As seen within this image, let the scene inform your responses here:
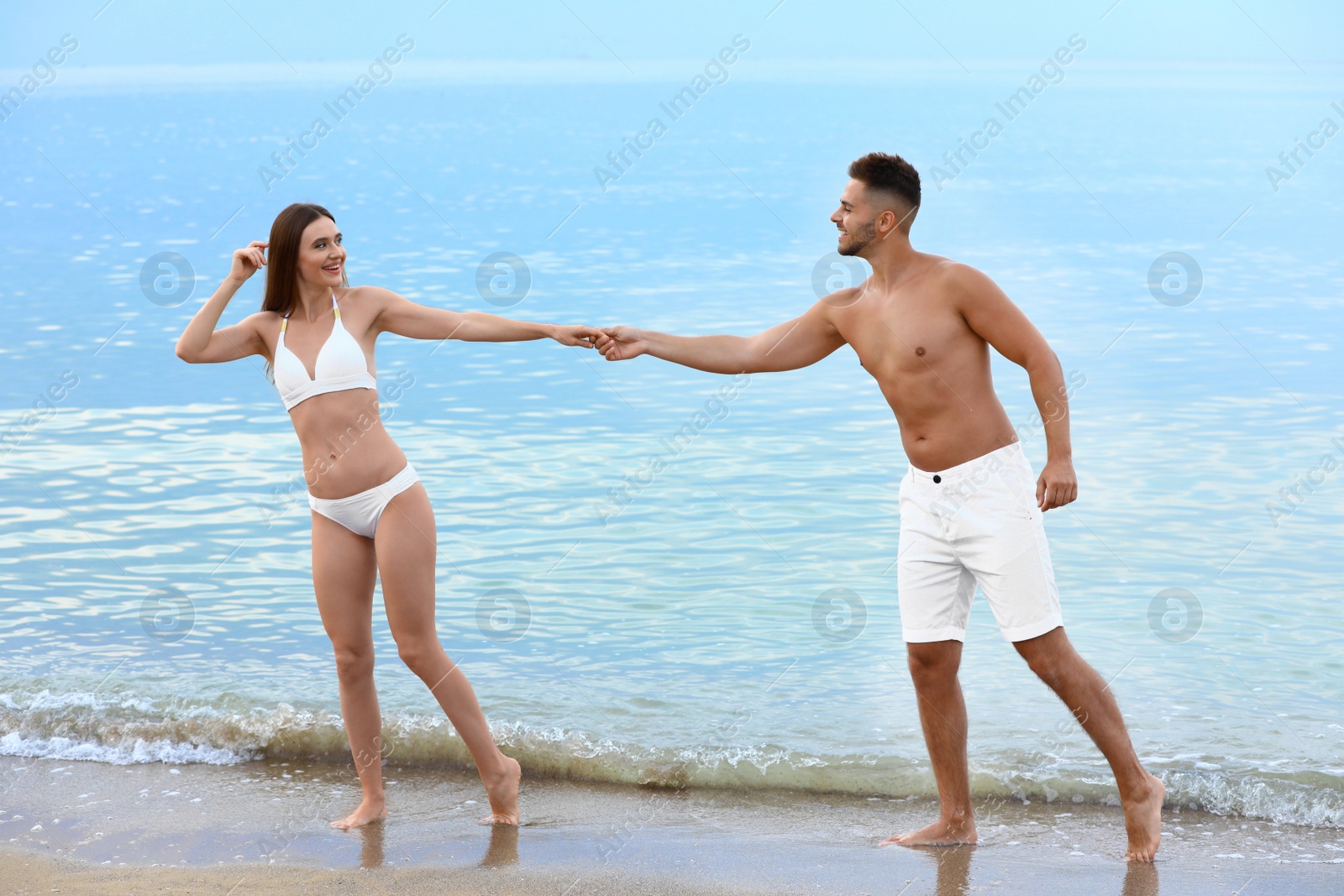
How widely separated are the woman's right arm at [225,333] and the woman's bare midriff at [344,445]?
34 centimetres

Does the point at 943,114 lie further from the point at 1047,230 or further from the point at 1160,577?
the point at 1160,577

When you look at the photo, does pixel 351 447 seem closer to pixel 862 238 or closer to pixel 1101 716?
pixel 862 238

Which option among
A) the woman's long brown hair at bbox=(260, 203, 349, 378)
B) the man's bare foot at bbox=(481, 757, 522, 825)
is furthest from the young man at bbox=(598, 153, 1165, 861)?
the woman's long brown hair at bbox=(260, 203, 349, 378)

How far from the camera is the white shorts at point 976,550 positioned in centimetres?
473

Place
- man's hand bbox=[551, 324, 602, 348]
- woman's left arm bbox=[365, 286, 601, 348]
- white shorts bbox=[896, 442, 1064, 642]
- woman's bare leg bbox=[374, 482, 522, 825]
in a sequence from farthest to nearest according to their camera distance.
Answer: man's hand bbox=[551, 324, 602, 348]
woman's left arm bbox=[365, 286, 601, 348]
woman's bare leg bbox=[374, 482, 522, 825]
white shorts bbox=[896, 442, 1064, 642]

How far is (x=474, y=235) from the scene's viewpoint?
32094mm

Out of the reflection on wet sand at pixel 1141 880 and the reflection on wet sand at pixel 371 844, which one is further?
the reflection on wet sand at pixel 371 844

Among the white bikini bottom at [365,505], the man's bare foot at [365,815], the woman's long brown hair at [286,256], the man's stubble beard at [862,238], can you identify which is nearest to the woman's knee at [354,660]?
the white bikini bottom at [365,505]

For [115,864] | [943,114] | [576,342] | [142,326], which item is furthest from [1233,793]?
[943,114]

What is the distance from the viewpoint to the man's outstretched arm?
17.5 feet

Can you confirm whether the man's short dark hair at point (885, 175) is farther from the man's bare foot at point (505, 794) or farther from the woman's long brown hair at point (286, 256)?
the man's bare foot at point (505, 794)

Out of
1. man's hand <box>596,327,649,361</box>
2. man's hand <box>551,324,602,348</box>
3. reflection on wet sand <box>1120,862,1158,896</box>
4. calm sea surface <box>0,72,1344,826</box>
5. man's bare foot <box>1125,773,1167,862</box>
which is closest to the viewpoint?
reflection on wet sand <box>1120,862,1158,896</box>

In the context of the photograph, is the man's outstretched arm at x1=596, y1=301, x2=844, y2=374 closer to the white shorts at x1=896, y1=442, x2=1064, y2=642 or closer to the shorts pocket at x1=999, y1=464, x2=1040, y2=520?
the white shorts at x1=896, y1=442, x2=1064, y2=642

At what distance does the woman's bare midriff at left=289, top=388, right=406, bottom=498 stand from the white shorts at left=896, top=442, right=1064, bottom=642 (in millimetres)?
1945
